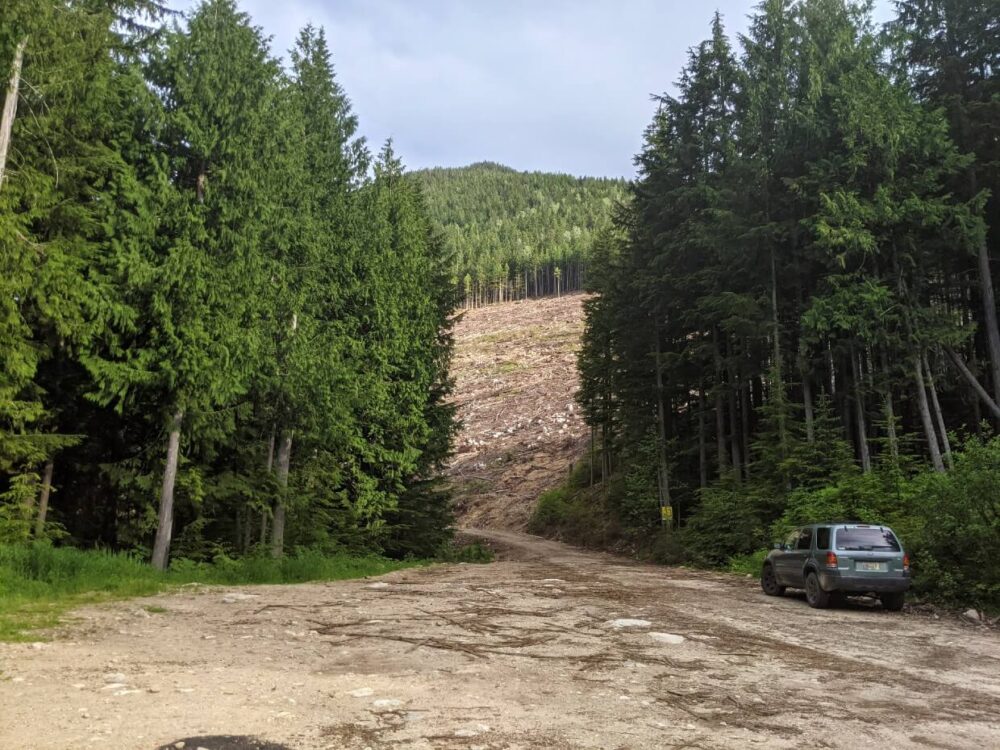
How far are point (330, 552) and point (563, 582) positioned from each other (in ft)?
28.0

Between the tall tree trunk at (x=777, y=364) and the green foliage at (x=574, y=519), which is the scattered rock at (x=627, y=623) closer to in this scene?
the tall tree trunk at (x=777, y=364)

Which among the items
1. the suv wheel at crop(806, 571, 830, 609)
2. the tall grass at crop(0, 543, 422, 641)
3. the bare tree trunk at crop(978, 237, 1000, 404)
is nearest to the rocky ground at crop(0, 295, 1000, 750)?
the suv wheel at crop(806, 571, 830, 609)

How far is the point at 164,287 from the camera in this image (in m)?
15.0

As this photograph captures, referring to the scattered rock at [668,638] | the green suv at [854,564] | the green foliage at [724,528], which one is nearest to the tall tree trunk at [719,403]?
the green foliage at [724,528]

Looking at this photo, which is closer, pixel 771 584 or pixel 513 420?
pixel 771 584

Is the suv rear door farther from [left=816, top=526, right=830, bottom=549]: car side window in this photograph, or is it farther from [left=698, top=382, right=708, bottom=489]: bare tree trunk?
[left=698, top=382, right=708, bottom=489]: bare tree trunk

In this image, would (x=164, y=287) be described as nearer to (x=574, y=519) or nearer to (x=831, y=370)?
(x=831, y=370)

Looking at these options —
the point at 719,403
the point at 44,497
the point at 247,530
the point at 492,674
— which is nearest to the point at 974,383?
the point at 719,403

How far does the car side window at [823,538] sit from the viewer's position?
13797 millimetres

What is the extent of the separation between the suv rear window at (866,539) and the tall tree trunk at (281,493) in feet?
46.0

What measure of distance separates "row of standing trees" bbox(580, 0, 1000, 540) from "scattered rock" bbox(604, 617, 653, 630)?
524 inches

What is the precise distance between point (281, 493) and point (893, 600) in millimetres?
15153

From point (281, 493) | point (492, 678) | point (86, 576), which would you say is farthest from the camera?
point (281, 493)

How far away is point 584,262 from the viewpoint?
135000 mm
